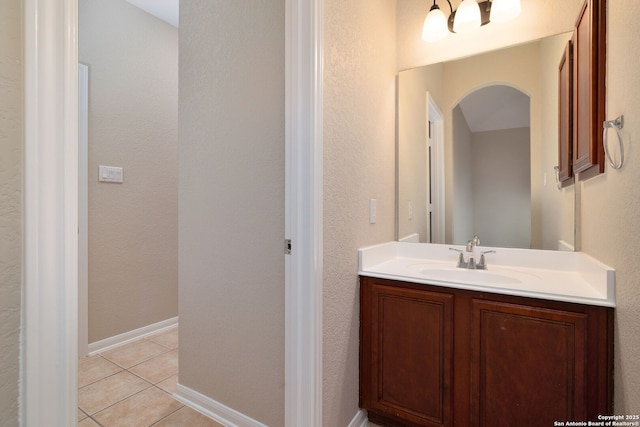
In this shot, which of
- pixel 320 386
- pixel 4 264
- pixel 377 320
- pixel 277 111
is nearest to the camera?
pixel 4 264

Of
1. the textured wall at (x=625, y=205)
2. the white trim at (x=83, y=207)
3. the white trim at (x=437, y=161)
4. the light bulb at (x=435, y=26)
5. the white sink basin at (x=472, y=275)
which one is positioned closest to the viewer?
the textured wall at (x=625, y=205)

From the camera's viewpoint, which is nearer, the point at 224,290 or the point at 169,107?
the point at 224,290

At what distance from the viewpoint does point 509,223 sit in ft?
5.50

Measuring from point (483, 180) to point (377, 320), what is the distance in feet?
3.47

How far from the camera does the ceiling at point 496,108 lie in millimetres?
1667

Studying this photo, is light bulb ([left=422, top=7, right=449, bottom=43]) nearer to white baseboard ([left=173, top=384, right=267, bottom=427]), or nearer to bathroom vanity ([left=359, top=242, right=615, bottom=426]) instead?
bathroom vanity ([left=359, top=242, right=615, bottom=426])

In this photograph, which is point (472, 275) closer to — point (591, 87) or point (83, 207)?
point (591, 87)

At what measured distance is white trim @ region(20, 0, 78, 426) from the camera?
1.59 ft

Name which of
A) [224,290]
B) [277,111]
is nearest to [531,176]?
[277,111]

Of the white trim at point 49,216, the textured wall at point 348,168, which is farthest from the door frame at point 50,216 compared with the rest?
the textured wall at point 348,168

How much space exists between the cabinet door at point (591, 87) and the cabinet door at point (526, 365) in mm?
602

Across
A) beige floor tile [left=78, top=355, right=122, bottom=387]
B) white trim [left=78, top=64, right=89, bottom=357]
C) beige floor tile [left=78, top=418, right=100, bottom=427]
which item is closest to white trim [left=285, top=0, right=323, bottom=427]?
beige floor tile [left=78, top=418, right=100, bottom=427]

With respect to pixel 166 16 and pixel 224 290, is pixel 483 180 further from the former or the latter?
pixel 166 16

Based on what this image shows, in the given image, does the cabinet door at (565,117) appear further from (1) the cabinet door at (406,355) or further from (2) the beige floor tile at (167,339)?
(2) the beige floor tile at (167,339)
